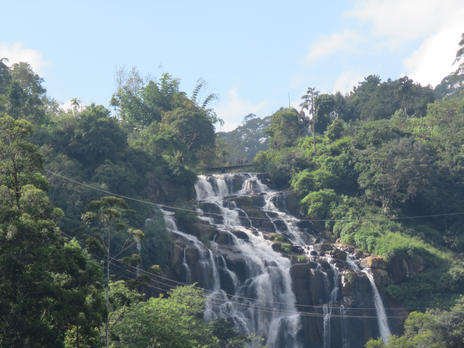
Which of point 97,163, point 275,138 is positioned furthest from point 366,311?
point 275,138

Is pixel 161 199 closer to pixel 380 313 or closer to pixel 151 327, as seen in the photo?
pixel 380 313

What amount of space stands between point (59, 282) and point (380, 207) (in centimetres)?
3710

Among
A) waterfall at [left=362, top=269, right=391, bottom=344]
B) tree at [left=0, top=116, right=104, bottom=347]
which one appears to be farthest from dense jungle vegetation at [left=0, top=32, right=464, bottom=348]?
waterfall at [left=362, top=269, right=391, bottom=344]

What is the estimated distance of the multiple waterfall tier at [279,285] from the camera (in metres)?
Result: 34.0

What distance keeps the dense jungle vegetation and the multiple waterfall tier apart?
1.84m

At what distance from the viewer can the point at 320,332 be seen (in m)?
34.4

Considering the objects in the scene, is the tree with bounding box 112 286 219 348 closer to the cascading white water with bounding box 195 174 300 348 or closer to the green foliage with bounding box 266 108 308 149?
the cascading white water with bounding box 195 174 300 348

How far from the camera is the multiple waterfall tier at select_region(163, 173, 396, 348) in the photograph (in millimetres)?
34000

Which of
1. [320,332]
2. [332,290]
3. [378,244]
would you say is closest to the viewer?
[320,332]

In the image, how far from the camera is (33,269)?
49.5ft

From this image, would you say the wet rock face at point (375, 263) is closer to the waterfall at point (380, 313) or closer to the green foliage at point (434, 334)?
the waterfall at point (380, 313)

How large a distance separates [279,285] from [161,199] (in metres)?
13.2

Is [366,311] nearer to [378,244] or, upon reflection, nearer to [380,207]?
[378,244]

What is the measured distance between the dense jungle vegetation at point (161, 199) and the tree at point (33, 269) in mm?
39
